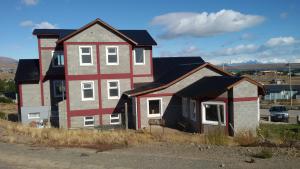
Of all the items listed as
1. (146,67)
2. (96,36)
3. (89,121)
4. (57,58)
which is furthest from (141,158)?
(57,58)

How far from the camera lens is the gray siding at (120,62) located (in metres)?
28.5

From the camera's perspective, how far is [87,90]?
2841 centimetres

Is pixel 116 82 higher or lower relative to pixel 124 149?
higher

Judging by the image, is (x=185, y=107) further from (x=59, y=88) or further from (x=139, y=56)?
(x=59, y=88)

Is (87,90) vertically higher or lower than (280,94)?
higher

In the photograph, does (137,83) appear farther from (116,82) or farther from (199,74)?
(199,74)

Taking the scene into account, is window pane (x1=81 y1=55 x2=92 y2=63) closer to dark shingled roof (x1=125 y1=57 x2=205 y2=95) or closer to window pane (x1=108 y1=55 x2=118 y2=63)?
window pane (x1=108 y1=55 x2=118 y2=63)

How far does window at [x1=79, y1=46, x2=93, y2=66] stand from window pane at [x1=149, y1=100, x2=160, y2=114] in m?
5.78

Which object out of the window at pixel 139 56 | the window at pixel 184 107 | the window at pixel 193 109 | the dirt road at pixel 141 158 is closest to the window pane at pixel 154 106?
the window at pixel 184 107

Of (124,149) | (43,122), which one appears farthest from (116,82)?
(124,149)

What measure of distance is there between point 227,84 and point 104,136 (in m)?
9.58

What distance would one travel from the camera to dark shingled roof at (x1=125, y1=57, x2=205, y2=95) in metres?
28.6

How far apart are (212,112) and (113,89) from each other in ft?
29.3

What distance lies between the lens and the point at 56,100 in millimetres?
31609
